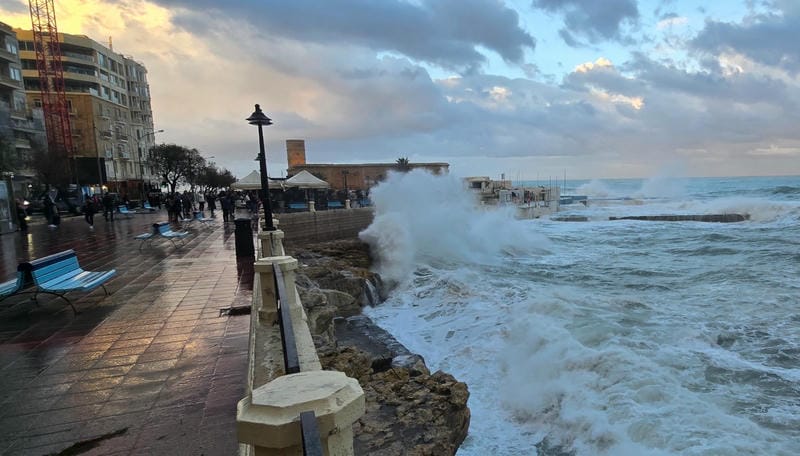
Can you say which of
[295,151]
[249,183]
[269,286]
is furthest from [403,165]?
[269,286]

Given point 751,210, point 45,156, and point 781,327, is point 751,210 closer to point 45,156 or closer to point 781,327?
point 781,327

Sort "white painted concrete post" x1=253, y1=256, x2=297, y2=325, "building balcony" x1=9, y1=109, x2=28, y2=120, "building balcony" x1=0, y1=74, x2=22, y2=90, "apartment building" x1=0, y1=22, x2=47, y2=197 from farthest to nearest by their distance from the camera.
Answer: "building balcony" x1=9, y1=109, x2=28, y2=120, "apartment building" x1=0, y1=22, x2=47, y2=197, "building balcony" x1=0, y1=74, x2=22, y2=90, "white painted concrete post" x1=253, y1=256, x2=297, y2=325

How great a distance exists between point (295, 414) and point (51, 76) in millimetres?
74162

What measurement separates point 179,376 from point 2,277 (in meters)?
7.28

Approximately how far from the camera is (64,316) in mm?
5949

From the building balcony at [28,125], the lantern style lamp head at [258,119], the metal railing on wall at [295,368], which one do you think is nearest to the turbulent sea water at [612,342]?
the metal railing on wall at [295,368]

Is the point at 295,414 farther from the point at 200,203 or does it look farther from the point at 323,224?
the point at 200,203

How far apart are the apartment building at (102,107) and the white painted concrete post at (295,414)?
5443 cm

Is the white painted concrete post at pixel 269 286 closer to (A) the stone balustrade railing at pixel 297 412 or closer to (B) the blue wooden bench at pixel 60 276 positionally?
(A) the stone balustrade railing at pixel 297 412

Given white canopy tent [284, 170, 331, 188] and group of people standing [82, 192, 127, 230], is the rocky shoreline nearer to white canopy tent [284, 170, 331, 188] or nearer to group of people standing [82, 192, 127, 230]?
group of people standing [82, 192, 127, 230]

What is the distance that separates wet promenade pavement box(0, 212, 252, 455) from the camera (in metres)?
3.12

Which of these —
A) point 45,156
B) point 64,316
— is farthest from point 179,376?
point 45,156

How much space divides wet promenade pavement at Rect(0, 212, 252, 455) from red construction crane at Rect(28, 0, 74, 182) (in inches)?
2160

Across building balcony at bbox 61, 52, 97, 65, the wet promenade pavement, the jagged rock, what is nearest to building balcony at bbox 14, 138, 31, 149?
building balcony at bbox 61, 52, 97, 65
